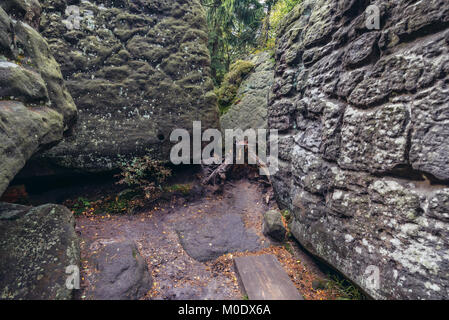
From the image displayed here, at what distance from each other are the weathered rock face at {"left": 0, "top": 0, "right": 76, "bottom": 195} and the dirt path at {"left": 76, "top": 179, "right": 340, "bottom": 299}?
5.90 ft

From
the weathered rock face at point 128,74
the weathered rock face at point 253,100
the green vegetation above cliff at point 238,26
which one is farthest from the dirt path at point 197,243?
the green vegetation above cliff at point 238,26

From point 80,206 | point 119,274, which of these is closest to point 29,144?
point 119,274

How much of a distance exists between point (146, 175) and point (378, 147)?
4671 millimetres

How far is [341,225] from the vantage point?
10.4 ft

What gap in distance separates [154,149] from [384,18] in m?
4.90

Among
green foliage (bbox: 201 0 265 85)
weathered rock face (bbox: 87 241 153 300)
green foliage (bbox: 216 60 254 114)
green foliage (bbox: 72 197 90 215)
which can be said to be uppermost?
green foliage (bbox: 201 0 265 85)

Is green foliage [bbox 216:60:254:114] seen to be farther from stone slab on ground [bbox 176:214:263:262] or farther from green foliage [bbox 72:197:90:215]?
green foliage [bbox 72:197:90:215]

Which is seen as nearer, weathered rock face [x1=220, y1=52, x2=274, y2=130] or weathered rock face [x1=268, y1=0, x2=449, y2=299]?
weathered rock face [x1=268, y1=0, x2=449, y2=299]

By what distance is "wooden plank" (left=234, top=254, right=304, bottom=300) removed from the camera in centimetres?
291

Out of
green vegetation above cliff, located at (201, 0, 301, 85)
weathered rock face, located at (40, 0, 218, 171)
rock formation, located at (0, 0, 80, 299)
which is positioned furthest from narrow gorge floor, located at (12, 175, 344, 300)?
green vegetation above cliff, located at (201, 0, 301, 85)

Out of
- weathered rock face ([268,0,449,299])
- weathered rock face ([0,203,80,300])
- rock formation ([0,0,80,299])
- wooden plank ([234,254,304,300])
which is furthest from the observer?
wooden plank ([234,254,304,300])

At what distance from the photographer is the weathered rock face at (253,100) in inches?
285
